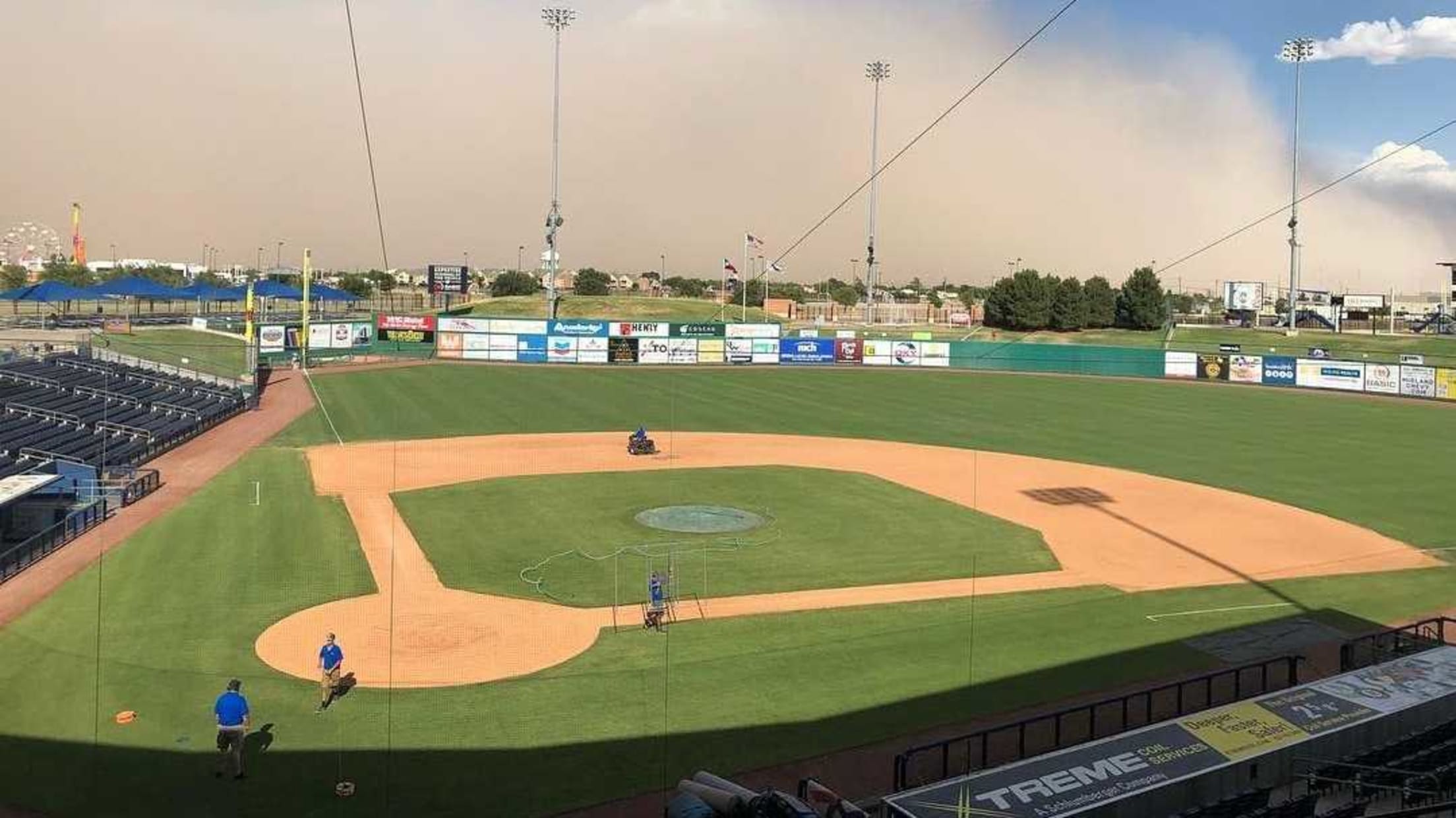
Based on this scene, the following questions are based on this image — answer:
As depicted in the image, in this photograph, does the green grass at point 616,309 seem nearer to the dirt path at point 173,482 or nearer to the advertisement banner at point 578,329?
the advertisement banner at point 578,329

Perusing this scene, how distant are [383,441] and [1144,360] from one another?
55.5 m

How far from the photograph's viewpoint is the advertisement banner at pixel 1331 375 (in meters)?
63.3

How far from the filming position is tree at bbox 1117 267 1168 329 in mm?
110562

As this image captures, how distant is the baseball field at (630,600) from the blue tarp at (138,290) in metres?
31.9

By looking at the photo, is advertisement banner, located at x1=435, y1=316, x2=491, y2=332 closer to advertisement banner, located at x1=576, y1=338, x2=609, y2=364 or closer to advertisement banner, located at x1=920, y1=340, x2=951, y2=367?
advertisement banner, located at x1=576, y1=338, x2=609, y2=364

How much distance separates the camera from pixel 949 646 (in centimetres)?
1739

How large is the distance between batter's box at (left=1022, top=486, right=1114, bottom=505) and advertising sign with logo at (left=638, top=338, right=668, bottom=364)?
42751 millimetres

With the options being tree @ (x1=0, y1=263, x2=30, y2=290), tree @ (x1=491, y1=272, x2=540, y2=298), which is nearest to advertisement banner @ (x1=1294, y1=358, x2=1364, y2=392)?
tree @ (x1=491, y1=272, x2=540, y2=298)

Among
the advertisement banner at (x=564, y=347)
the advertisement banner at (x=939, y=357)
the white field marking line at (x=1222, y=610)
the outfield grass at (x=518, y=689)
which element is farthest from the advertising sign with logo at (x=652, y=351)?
the white field marking line at (x=1222, y=610)

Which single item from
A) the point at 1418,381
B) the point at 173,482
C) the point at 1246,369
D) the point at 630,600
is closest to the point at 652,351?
the point at 1246,369

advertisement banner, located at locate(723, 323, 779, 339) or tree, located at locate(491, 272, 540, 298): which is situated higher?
tree, located at locate(491, 272, 540, 298)

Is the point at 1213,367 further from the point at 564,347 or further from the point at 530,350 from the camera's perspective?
the point at 530,350

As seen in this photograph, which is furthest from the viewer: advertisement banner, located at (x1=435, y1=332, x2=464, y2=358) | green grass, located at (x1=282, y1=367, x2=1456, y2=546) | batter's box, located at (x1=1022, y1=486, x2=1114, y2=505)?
advertisement banner, located at (x1=435, y1=332, x2=464, y2=358)

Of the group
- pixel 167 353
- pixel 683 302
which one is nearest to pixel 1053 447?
pixel 167 353
